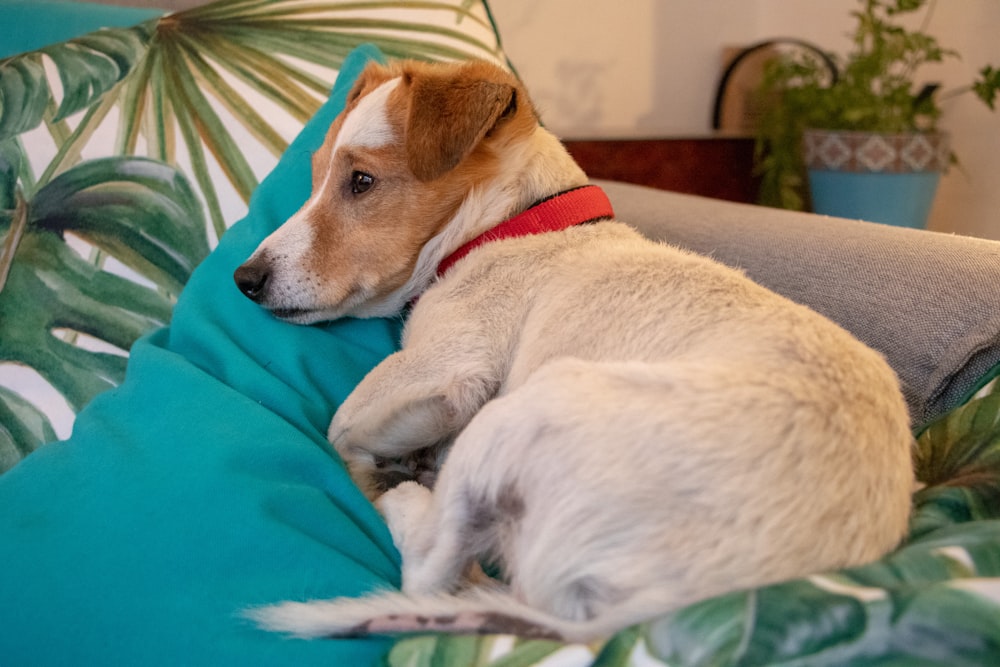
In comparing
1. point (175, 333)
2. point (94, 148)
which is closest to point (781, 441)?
point (175, 333)

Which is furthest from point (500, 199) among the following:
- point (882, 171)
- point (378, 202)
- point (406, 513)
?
point (882, 171)

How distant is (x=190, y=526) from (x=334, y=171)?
2.29ft

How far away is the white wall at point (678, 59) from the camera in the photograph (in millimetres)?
2861

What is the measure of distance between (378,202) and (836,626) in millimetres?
998

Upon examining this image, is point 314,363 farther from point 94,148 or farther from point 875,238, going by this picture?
point 875,238

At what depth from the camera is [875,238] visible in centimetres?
131

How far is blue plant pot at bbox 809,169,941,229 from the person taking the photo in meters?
2.45

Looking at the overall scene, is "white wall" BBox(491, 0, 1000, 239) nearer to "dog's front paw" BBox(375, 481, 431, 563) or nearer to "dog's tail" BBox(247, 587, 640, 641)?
"dog's front paw" BBox(375, 481, 431, 563)

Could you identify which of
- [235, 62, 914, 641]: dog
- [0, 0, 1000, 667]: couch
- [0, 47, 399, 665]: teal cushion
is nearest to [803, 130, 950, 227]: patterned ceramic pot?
[0, 0, 1000, 667]: couch

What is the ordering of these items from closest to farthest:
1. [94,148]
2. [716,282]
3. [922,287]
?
1. [716,282]
2. [922,287]
3. [94,148]

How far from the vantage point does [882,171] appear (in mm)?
2449

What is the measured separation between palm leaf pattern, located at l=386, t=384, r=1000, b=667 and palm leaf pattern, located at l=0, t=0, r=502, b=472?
1.20 m

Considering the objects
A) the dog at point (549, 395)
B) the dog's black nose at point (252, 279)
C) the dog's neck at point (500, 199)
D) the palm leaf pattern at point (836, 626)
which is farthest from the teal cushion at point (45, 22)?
the palm leaf pattern at point (836, 626)

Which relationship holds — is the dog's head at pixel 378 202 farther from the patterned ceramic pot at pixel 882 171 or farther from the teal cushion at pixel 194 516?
the patterned ceramic pot at pixel 882 171
